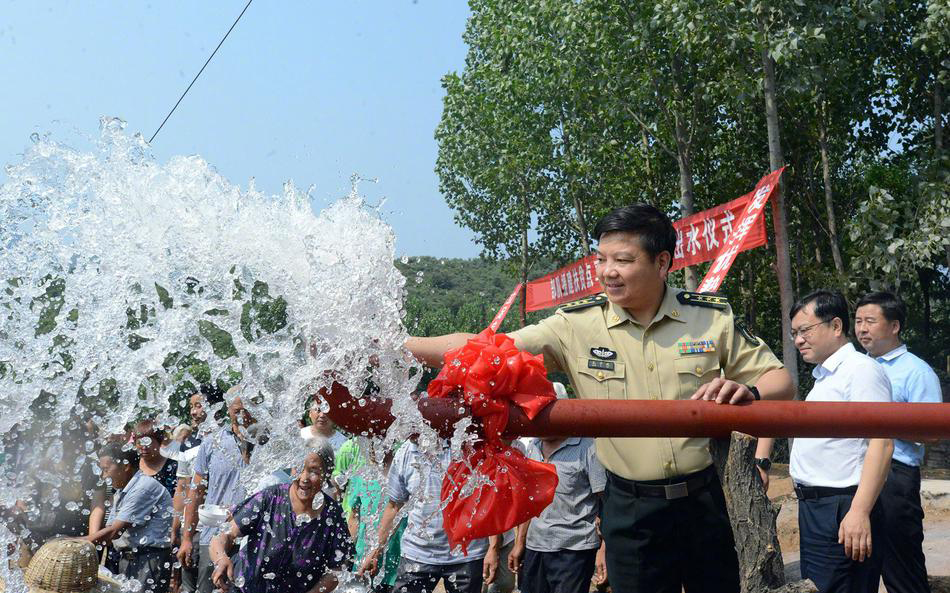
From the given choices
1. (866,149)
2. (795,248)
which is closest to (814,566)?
(866,149)

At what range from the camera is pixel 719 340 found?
113 inches

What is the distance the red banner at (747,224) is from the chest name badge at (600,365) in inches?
259

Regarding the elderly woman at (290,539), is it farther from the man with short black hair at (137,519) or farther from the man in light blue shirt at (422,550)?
the man with short black hair at (137,519)

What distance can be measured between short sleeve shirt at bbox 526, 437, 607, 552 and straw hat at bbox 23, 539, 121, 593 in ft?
7.51

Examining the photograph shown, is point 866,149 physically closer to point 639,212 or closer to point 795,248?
point 795,248

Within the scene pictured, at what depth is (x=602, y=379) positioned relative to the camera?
2.92m

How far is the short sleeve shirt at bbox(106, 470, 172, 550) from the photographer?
5430mm

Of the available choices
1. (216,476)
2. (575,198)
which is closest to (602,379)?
(216,476)

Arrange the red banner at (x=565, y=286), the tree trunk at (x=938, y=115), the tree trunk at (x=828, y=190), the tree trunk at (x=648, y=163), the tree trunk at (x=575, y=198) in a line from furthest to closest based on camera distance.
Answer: the tree trunk at (x=575, y=198) → the tree trunk at (x=648, y=163) → the tree trunk at (x=828, y=190) → the red banner at (x=565, y=286) → the tree trunk at (x=938, y=115)

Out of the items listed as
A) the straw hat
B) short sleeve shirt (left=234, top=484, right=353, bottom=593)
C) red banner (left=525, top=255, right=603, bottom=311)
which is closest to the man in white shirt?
short sleeve shirt (left=234, top=484, right=353, bottom=593)

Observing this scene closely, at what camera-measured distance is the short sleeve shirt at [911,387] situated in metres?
4.10

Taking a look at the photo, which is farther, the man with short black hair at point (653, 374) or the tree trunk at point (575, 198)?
the tree trunk at point (575, 198)

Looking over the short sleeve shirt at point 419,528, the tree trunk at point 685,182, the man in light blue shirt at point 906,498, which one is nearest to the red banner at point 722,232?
the tree trunk at point 685,182

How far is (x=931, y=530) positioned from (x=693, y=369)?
6615 mm
